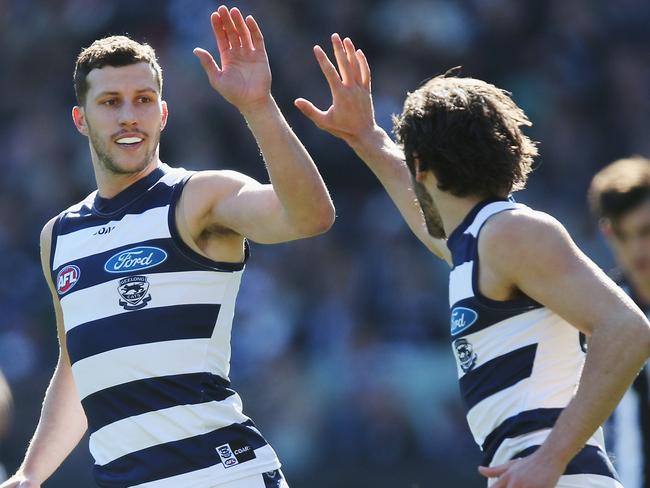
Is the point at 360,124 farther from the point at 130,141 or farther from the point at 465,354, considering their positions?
the point at 465,354

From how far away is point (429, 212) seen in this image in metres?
4.12

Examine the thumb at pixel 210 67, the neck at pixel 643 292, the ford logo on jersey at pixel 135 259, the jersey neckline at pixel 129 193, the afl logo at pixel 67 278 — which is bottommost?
the neck at pixel 643 292

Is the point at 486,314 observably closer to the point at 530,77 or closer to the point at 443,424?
the point at 443,424

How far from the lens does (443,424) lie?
9.73 meters

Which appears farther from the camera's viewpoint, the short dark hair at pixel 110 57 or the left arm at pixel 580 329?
the short dark hair at pixel 110 57

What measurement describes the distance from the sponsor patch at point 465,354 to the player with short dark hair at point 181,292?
624 mm

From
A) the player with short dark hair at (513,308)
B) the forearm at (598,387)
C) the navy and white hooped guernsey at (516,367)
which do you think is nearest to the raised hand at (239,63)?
the player with short dark hair at (513,308)

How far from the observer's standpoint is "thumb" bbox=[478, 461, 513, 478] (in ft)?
11.5

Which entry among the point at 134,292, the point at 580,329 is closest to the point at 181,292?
the point at 134,292

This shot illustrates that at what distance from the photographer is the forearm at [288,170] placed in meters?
4.04

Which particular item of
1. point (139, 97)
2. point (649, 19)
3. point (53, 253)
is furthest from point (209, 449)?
point (649, 19)

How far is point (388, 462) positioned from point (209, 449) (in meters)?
5.28

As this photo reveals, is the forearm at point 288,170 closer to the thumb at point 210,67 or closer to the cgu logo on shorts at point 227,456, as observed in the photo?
the thumb at point 210,67

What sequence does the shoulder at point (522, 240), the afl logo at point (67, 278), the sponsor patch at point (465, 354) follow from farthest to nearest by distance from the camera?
1. the afl logo at point (67, 278)
2. the sponsor patch at point (465, 354)
3. the shoulder at point (522, 240)
